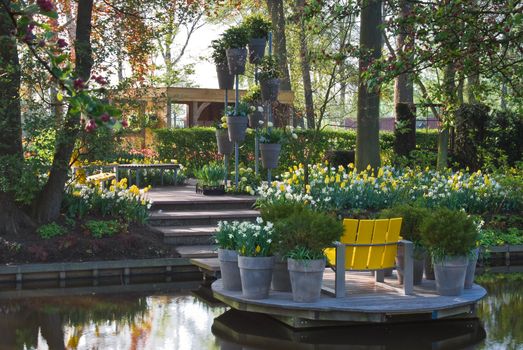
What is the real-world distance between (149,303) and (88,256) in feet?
6.32

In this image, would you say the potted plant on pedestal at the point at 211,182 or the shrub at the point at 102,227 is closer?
the shrub at the point at 102,227

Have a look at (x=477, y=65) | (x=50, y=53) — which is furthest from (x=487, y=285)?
(x=50, y=53)

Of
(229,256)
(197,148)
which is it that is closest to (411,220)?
(229,256)

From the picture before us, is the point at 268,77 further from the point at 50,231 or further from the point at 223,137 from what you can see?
the point at 50,231

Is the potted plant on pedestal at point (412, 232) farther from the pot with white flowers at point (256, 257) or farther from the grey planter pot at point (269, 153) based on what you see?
the grey planter pot at point (269, 153)

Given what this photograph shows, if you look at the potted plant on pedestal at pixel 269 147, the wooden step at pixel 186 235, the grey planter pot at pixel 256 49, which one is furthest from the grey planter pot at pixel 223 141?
the wooden step at pixel 186 235

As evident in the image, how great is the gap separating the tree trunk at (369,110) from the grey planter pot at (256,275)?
26.5ft

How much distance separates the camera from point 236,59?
14.3m

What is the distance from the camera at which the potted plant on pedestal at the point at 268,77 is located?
48.2 ft

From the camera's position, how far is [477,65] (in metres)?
8.32

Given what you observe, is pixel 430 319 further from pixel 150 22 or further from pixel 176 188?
pixel 176 188

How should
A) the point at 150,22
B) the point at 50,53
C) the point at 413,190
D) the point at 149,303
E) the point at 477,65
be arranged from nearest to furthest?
the point at 50,53 < the point at 477,65 < the point at 149,303 < the point at 150,22 < the point at 413,190

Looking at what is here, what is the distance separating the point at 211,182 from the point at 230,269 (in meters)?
6.53

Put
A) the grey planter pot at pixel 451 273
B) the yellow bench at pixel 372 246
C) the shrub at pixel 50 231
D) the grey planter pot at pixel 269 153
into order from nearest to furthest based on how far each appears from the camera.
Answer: the yellow bench at pixel 372 246
the grey planter pot at pixel 451 273
the shrub at pixel 50 231
the grey planter pot at pixel 269 153
